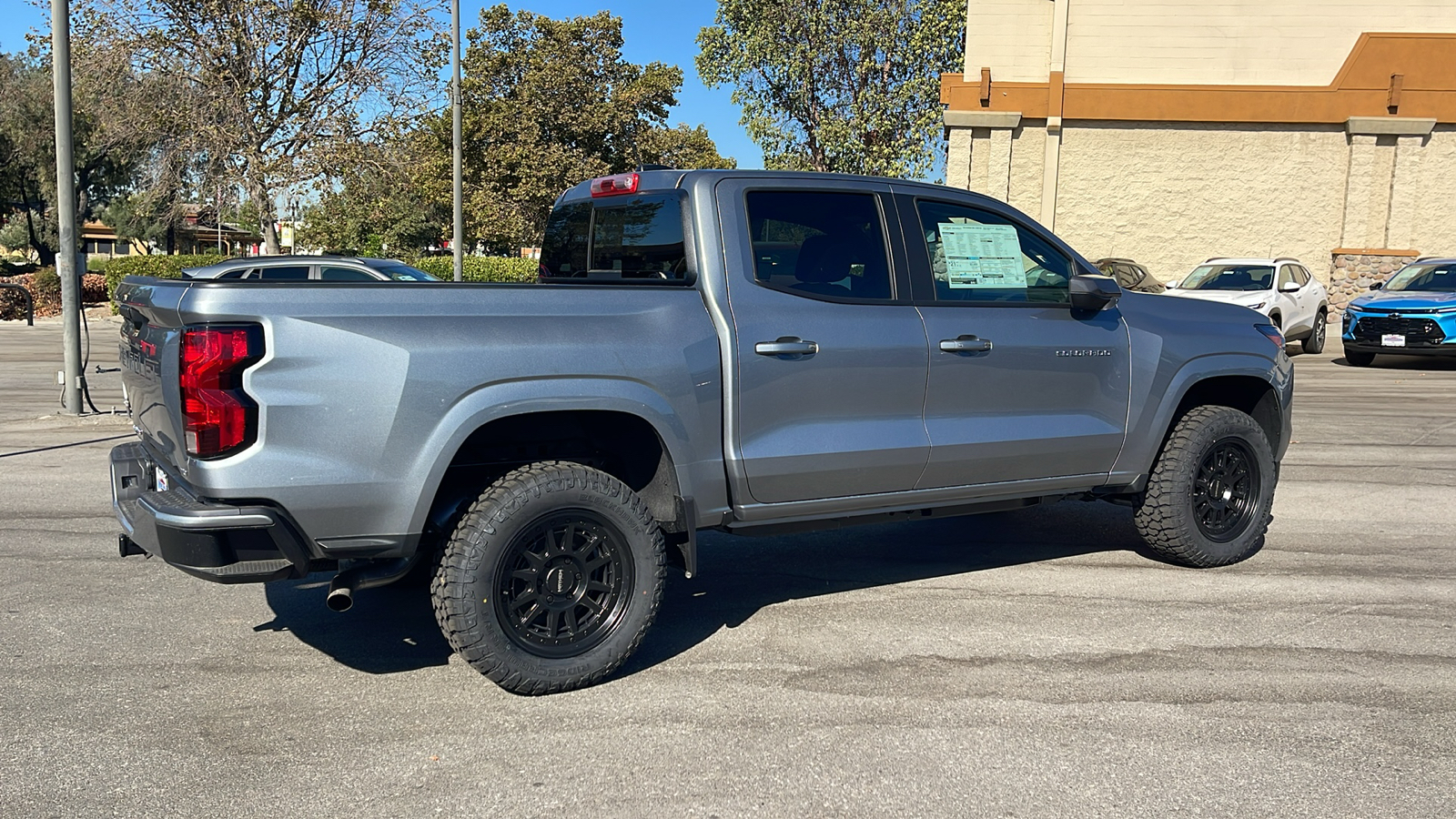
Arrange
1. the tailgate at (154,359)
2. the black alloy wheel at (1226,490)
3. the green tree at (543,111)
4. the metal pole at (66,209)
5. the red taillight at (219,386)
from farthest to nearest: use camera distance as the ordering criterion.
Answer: the green tree at (543,111), the metal pole at (66,209), the black alloy wheel at (1226,490), the tailgate at (154,359), the red taillight at (219,386)

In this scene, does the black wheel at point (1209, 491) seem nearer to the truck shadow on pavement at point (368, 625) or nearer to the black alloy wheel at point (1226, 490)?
the black alloy wheel at point (1226, 490)

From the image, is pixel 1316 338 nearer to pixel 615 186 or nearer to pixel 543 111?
pixel 615 186

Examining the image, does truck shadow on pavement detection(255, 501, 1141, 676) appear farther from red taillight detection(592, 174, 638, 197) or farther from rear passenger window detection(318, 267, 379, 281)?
rear passenger window detection(318, 267, 379, 281)

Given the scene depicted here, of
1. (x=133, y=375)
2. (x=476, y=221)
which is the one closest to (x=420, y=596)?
(x=133, y=375)

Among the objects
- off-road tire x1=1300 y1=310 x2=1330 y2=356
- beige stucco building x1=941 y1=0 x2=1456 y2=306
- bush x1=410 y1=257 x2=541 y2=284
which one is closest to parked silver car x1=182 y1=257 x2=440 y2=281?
bush x1=410 y1=257 x2=541 y2=284

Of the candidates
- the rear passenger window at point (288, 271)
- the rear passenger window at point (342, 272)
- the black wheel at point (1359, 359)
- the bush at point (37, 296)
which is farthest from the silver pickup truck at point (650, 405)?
the bush at point (37, 296)

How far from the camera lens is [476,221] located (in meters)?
36.2

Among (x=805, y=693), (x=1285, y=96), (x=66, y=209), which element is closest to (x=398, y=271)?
(x=66, y=209)

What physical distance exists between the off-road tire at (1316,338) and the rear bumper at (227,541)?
67.4 feet

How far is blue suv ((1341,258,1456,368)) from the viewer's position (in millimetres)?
17094

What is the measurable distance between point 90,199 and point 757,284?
5545 cm

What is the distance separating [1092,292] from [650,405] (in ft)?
7.55

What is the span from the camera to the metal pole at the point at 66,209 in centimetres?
1126

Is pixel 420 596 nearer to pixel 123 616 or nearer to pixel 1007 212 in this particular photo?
pixel 123 616
